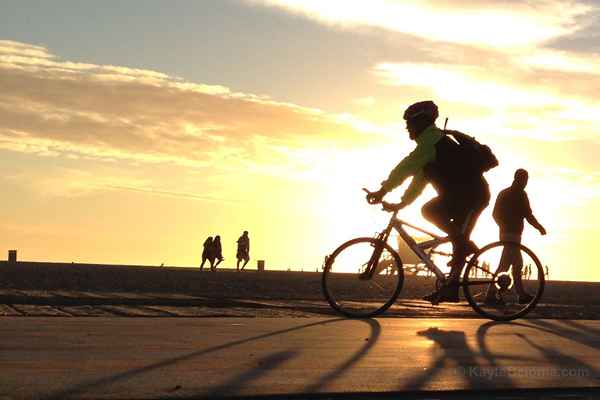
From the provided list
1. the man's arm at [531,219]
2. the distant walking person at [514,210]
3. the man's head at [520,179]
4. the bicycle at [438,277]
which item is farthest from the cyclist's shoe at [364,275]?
the man's head at [520,179]

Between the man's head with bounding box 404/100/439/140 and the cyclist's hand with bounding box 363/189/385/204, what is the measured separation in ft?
2.21

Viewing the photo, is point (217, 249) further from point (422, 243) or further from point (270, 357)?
point (270, 357)

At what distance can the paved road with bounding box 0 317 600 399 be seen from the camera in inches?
218

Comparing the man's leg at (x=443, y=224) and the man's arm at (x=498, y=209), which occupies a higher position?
the man's arm at (x=498, y=209)

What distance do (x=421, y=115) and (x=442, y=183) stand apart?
69cm

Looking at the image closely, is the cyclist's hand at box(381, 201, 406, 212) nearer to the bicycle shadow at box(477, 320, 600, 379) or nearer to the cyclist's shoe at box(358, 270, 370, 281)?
the cyclist's shoe at box(358, 270, 370, 281)

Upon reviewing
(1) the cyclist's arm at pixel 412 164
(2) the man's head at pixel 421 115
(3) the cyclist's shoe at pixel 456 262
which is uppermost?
(2) the man's head at pixel 421 115

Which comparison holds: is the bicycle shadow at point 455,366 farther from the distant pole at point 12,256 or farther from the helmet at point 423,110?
the distant pole at point 12,256

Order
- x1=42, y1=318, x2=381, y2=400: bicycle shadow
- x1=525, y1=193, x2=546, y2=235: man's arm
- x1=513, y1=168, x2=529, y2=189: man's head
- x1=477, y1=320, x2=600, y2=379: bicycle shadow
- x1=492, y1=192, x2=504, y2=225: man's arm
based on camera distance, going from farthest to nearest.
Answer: x1=513, y1=168, x2=529, y2=189: man's head → x1=492, y1=192, x2=504, y2=225: man's arm → x1=525, y1=193, x2=546, y2=235: man's arm → x1=477, y1=320, x2=600, y2=379: bicycle shadow → x1=42, y1=318, x2=381, y2=400: bicycle shadow

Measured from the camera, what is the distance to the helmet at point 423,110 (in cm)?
1038

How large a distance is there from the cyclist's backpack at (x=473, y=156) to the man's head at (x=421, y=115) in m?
0.33

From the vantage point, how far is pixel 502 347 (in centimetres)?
779

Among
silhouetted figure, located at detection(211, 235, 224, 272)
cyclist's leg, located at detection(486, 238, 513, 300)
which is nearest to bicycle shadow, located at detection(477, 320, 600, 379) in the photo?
cyclist's leg, located at detection(486, 238, 513, 300)

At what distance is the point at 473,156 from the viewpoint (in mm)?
10211
